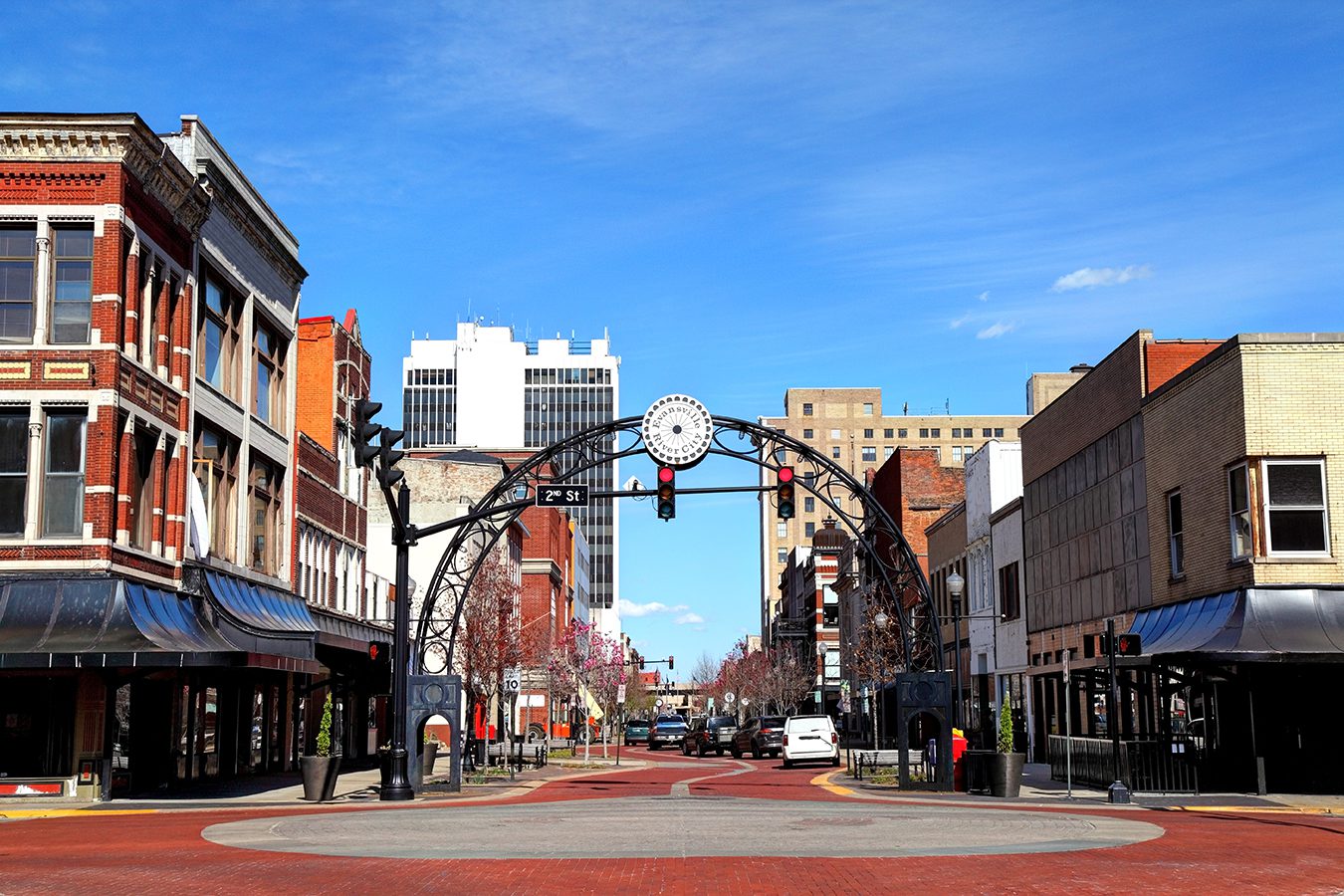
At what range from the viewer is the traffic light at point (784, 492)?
3128cm

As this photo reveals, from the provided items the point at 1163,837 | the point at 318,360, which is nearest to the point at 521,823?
the point at 1163,837

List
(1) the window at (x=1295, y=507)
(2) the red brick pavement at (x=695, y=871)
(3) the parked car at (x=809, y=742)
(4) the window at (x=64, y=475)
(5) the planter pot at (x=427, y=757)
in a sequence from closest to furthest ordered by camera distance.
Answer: (2) the red brick pavement at (x=695, y=871) → (1) the window at (x=1295, y=507) → (4) the window at (x=64, y=475) → (5) the planter pot at (x=427, y=757) → (3) the parked car at (x=809, y=742)

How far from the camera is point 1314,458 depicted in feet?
98.4

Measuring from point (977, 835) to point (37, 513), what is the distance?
1982 centimetres

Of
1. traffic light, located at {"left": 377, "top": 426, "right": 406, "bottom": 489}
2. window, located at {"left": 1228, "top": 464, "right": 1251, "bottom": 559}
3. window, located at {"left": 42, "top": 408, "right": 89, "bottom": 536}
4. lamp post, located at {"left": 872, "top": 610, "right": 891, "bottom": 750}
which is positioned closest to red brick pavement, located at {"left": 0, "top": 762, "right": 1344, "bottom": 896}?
traffic light, located at {"left": 377, "top": 426, "right": 406, "bottom": 489}

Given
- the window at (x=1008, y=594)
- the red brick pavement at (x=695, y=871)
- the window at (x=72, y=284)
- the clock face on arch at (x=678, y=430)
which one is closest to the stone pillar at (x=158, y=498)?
the window at (x=72, y=284)

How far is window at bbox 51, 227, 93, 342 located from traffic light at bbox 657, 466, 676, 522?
12.2 m

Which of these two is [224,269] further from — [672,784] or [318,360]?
[672,784]

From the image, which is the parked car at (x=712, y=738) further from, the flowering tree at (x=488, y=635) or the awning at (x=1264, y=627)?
the awning at (x=1264, y=627)

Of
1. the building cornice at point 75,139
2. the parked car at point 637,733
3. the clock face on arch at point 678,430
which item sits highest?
the building cornice at point 75,139

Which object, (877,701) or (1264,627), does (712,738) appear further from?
(1264,627)

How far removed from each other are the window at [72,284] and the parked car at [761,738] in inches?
1409

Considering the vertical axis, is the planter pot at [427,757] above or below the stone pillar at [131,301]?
below

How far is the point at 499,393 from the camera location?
18575 cm
